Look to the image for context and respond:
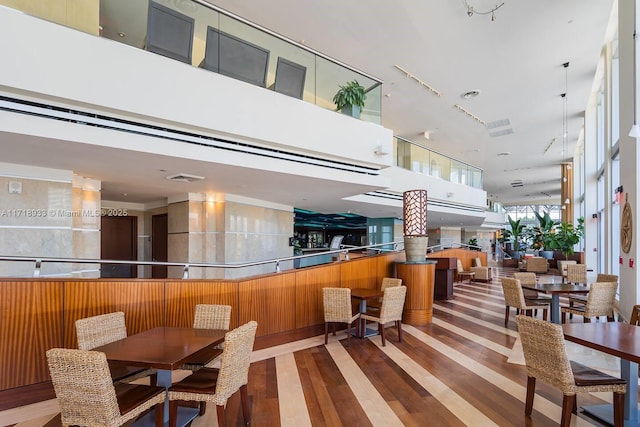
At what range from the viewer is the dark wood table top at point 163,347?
2.60 meters

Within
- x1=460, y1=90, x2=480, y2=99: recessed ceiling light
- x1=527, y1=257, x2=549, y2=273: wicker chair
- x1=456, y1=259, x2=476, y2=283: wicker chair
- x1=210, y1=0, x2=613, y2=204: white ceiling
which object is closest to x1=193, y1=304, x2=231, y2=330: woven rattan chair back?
x1=210, y1=0, x2=613, y2=204: white ceiling

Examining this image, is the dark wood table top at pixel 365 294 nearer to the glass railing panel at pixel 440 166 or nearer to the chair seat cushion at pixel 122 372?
the chair seat cushion at pixel 122 372

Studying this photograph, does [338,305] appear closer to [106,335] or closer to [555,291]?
[106,335]

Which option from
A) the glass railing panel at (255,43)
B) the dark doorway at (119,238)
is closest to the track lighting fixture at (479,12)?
the glass railing panel at (255,43)

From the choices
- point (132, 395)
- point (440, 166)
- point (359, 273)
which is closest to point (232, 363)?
point (132, 395)

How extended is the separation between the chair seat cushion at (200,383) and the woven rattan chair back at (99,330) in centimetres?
94

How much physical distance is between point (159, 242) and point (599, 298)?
9047mm

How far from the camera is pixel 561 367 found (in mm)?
2793

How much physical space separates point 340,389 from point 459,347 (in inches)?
93.3

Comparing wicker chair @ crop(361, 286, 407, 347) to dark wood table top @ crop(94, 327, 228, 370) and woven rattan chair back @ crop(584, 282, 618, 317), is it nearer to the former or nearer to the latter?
dark wood table top @ crop(94, 327, 228, 370)

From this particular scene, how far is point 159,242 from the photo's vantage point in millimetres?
8852

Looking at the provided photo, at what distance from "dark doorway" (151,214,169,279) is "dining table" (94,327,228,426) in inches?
213

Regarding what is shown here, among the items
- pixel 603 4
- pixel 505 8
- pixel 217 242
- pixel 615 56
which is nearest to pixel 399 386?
pixel 217 242

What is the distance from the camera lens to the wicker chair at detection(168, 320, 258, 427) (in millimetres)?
2660
